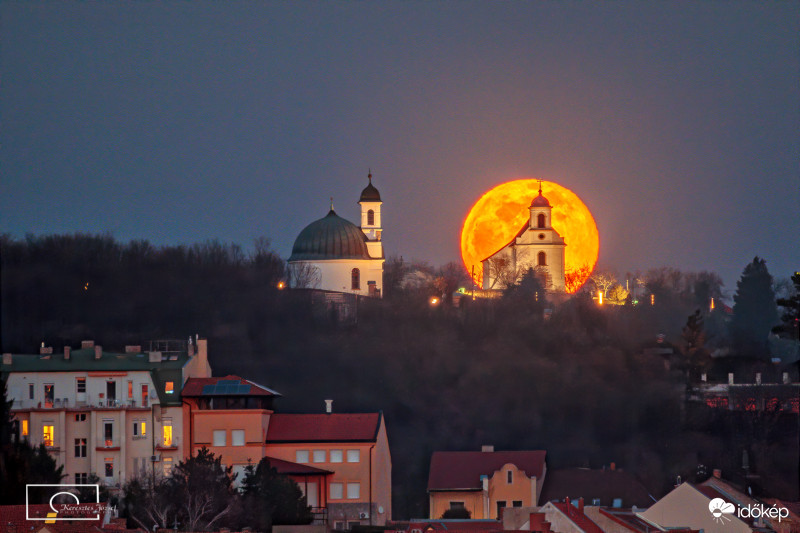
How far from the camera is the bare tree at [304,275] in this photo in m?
116

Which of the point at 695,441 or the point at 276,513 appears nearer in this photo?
the point at 276,513

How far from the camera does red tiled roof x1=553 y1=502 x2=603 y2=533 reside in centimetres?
5403

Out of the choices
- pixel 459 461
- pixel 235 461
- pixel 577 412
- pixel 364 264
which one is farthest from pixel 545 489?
pixel 364 264

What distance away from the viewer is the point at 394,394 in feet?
298

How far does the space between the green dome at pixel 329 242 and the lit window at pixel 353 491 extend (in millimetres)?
49495

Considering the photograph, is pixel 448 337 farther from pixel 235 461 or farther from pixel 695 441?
pixel 235 461

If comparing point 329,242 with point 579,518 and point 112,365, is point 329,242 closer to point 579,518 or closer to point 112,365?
point 112,365

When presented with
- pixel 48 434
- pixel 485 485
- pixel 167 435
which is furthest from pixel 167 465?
pixel 485 485

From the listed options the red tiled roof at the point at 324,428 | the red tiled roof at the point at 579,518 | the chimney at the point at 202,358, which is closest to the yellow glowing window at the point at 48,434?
the chimney at the point at 202,358

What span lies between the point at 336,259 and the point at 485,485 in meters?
49.1

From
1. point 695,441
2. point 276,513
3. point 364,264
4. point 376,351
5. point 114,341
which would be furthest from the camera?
point 364,264

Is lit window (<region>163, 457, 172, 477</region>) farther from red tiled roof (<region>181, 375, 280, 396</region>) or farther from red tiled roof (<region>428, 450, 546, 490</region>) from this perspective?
red tiled roof (<region>428, 450, 546, 490</region>)

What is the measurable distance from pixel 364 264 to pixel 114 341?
28987mm

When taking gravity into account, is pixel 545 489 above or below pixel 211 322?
below
